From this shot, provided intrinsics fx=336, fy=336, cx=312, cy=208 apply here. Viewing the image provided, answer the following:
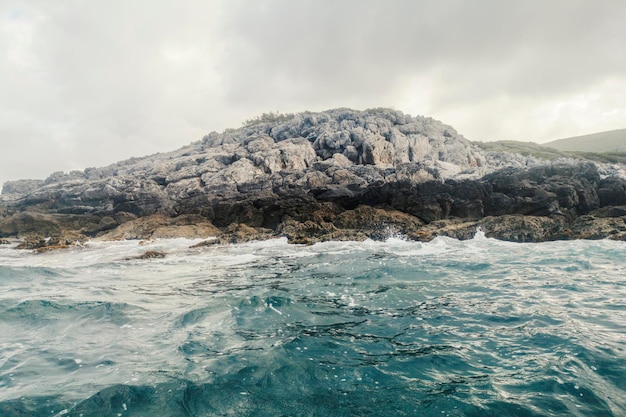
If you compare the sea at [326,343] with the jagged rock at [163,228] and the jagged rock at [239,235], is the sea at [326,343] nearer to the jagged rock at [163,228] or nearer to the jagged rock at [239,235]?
the jagged rock at [239,235]

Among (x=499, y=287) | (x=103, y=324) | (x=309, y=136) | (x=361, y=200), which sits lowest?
(x=499, y=287)

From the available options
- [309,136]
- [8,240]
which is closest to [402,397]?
[8,240]

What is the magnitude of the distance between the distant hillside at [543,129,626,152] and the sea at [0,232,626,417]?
133302mm

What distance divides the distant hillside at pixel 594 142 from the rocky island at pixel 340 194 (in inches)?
4014

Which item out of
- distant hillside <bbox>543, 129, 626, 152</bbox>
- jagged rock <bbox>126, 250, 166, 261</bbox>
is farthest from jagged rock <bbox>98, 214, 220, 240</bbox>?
distant hillside <bbox>543, 129, 626, 152</bbox>

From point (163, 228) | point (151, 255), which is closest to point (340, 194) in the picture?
point (163, 228)

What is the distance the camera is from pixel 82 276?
15875 millimetres

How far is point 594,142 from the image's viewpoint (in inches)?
5039

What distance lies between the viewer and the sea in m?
4.83

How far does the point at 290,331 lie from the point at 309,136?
47610mm

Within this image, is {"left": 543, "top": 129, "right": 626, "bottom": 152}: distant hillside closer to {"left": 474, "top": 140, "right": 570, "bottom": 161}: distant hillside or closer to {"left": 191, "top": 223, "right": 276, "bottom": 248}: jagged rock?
{"left": 474, "top": 140, "right": 570, "bottom": 161}: distant hillside

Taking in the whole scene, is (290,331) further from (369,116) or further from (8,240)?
(369,116)

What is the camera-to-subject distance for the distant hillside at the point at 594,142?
11806 centimetres

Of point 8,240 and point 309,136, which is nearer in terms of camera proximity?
point 8,240
